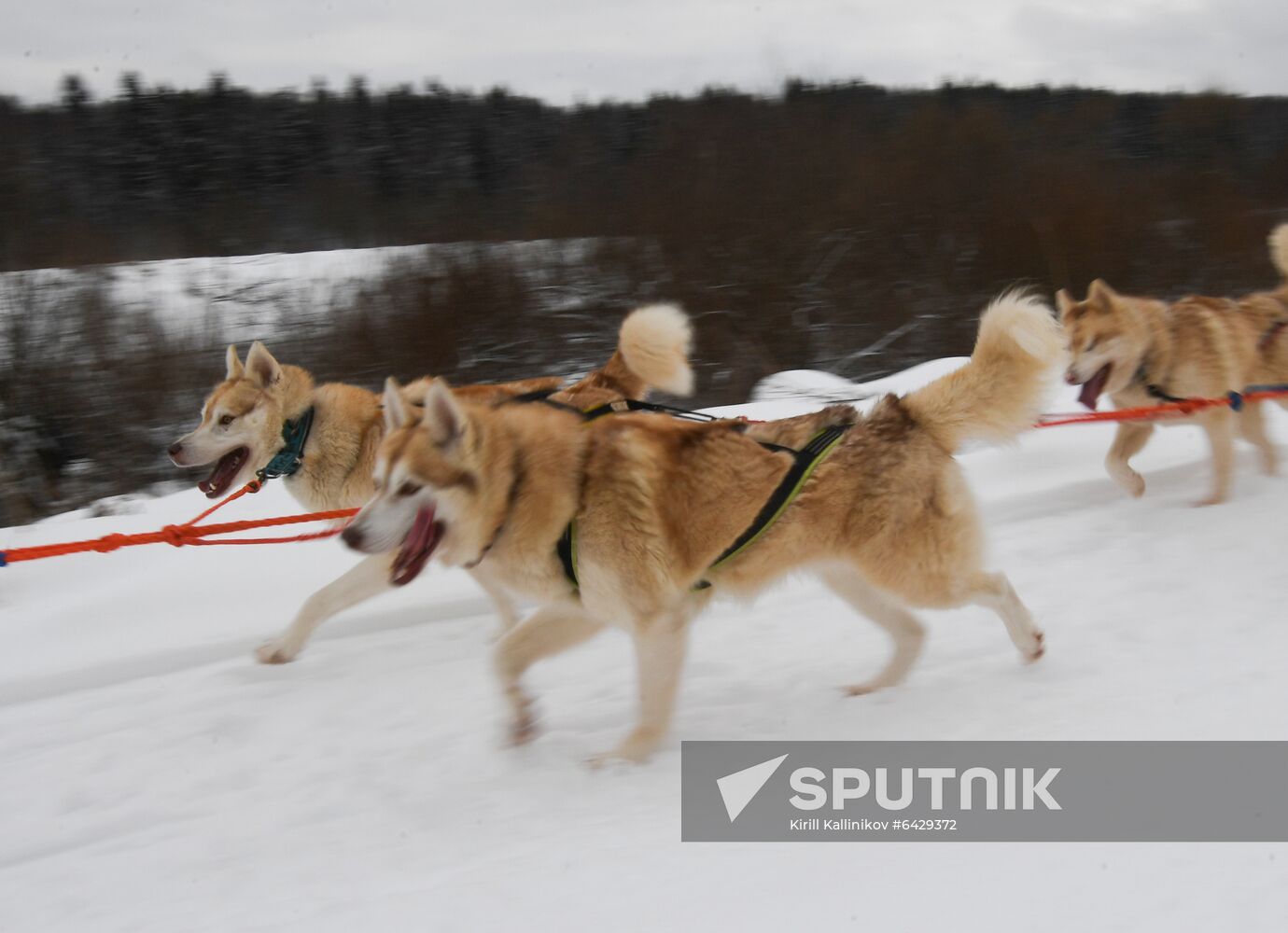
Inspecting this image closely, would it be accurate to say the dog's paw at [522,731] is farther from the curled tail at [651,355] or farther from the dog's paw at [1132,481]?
the dog's paw at [1132,481]

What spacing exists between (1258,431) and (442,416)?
17.9ft

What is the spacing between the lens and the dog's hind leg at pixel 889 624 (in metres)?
3.96

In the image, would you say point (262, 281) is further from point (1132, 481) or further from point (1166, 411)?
point (1166, 411)

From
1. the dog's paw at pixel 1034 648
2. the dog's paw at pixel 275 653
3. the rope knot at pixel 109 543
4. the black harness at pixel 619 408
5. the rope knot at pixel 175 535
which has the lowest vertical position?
the dog's paw at pixel 275 653

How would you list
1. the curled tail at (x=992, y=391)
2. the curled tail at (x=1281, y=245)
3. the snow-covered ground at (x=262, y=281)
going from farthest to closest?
the snow-covered ground at (x=262, y=281), the curled tail at (x=1281, y=245), the curled tail at (x=992, y=391)

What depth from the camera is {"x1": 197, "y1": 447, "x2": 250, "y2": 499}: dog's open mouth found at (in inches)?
189

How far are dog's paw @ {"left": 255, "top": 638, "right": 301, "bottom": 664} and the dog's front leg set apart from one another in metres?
1.75

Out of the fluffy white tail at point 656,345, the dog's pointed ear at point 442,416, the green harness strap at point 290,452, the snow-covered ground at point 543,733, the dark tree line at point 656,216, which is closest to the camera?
the snow-covered ground at point 543,733

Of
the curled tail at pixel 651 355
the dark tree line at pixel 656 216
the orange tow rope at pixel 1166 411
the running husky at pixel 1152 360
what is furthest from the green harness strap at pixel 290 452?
the dark tree line at pixel 656 216

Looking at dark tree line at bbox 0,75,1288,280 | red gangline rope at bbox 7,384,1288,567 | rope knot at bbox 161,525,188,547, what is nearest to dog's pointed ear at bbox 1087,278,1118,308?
red gangline rope at bbox 7,384,1288,567

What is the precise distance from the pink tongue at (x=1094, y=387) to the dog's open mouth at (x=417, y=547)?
4543 millimetres

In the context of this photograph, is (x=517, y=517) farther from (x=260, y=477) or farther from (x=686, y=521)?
(x=260, y=477)

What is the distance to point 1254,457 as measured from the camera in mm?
6672

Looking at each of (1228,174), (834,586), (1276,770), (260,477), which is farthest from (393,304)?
(1228,174)
